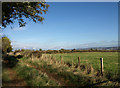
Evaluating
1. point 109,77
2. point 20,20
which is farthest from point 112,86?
point 20,20

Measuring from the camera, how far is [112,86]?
549cm

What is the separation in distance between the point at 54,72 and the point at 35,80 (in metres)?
2.28

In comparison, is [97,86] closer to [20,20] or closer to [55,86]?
[55,86]

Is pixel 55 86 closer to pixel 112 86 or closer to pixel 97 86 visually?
pixel 97 86

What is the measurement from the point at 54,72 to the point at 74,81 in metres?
1.95

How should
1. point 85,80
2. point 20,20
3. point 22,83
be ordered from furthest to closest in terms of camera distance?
point 20,20 → point 85,80 → point 22,83

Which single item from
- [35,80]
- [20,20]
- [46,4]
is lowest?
[35,80]

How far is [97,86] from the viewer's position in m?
A: 5.42

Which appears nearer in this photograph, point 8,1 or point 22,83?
point 22,83

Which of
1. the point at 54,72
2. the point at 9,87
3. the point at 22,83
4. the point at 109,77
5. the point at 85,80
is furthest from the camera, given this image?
the point at 54,72

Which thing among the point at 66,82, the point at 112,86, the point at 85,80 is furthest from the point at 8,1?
the point at 112,86

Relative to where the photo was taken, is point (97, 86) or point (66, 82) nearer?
point (97, 86)

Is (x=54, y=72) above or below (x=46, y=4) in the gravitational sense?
below

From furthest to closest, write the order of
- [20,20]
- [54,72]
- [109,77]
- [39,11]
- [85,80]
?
[20,20]
[39,11]
[54,72]
[109,77]
[85,80]
